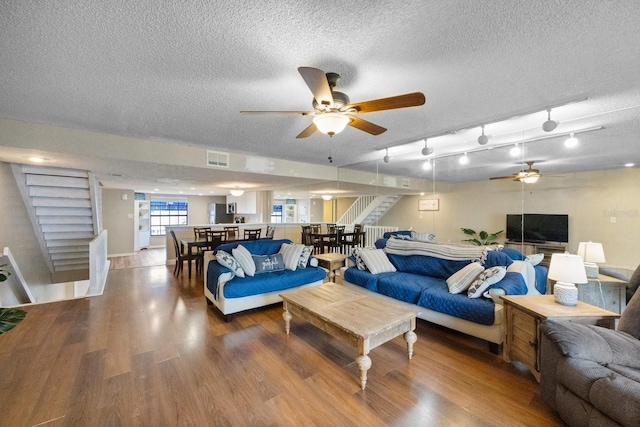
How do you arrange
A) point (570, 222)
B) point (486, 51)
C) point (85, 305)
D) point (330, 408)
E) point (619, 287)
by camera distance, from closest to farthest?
point (486, 51) < point (330, 408) < point (619, 287) < point (570, 222) < point (85, 305)

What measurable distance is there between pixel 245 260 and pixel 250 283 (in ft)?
1.24

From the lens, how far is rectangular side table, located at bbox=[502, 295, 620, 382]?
197 centimetres

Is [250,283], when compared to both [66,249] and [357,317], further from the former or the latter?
[66,249]

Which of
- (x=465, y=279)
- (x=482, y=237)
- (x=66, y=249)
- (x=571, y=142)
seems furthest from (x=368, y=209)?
(x=66, y=249)

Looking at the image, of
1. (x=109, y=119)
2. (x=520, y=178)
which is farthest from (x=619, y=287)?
(x=109, y=119)

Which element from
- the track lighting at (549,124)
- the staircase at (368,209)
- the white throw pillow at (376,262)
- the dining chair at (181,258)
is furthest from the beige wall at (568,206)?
the dining chair at (181,258)

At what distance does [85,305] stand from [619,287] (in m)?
6.78

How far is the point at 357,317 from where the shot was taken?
236 cm

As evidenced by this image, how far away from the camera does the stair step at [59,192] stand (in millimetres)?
4418

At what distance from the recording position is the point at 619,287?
2.83 m

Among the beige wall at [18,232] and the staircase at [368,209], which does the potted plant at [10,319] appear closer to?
the beige wall at [18,232]

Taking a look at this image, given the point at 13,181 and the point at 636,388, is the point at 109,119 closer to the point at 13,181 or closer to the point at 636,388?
the point at 13,181

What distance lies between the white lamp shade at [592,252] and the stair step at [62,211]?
8.10 m

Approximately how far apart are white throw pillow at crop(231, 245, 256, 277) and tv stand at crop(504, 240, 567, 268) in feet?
12.9
